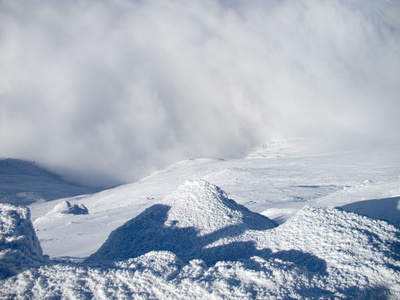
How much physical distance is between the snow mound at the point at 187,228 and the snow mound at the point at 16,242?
1115 mm

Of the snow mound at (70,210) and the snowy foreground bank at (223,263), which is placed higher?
the snow mound at (70,210)

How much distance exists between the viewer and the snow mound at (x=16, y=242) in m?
3.16

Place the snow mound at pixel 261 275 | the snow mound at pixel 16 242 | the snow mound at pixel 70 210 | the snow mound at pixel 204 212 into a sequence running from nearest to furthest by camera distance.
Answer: the snow mound at pixel 261 275, the snow mound at pixel 16 242, the snow mound at pixel 204 212, the snow mound at pixel 70 210

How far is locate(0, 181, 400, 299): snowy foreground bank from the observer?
3033 millimetres

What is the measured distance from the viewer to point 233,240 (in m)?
4.70

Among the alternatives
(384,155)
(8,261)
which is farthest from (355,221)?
(384,155)

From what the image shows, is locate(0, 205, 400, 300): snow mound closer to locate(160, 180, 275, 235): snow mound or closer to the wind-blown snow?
the wind-blown snow

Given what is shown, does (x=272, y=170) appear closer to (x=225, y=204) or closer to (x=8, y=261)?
(x=225, y=204)

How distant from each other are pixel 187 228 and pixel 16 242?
8.01ft

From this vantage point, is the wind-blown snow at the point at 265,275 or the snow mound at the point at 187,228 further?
the snow mound at the point at 187,228

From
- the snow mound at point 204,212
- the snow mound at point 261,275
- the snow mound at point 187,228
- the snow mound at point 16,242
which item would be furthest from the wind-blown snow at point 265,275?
the snow mound at point 204,212

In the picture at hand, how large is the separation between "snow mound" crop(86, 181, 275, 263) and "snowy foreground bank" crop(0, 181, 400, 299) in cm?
2

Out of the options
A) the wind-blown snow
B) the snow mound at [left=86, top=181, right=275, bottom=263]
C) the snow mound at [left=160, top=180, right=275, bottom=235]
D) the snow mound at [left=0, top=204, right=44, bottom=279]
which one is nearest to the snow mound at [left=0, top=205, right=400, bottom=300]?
the wind-blown snow

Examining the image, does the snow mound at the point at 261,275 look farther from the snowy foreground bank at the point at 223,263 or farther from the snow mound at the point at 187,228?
the snow mound at the point at 187,228
